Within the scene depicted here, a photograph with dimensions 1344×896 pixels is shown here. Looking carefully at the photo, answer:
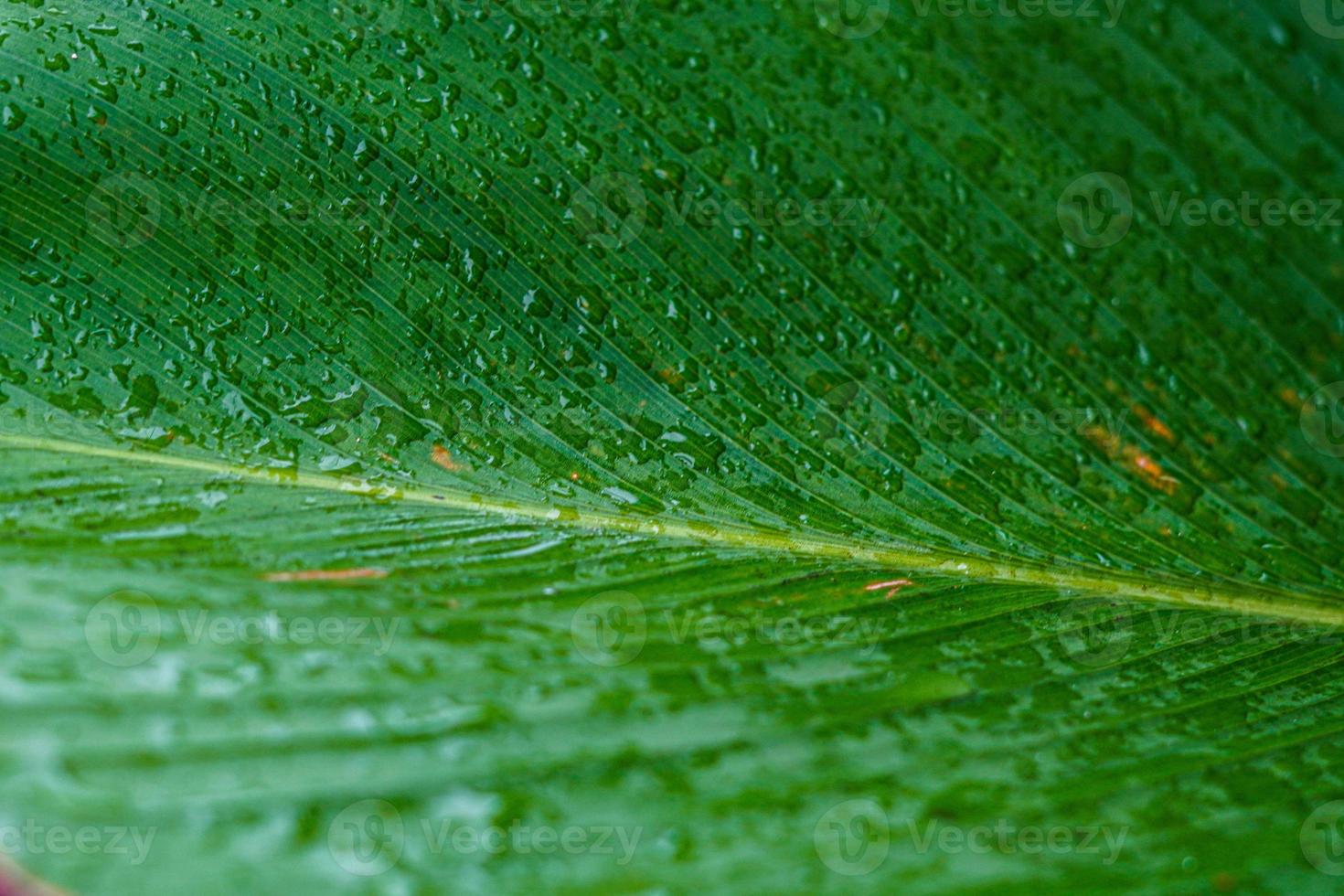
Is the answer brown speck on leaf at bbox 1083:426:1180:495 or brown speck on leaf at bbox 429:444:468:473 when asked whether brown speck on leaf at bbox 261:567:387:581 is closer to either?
brown speck on leaf at bbox 429:444:468:473

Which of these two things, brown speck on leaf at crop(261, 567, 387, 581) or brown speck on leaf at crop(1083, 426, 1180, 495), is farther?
brown speck on leaf at crop(1083, 426, 1180, 495)

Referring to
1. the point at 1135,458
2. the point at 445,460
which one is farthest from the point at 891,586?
the point at 445,460

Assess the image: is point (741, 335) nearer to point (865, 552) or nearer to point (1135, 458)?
point (865, 552)

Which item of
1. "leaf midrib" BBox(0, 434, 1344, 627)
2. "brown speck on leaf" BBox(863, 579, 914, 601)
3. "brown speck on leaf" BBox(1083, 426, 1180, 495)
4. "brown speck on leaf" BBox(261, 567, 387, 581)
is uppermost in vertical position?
"brown speck on leaf" BBox(1083, 426, 1180, 495)

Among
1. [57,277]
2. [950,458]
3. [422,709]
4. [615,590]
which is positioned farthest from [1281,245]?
[57,277]

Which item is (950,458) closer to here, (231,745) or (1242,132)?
(1242,132)

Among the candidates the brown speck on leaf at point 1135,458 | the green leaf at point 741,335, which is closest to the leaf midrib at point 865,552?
the green leaf at point 741,335

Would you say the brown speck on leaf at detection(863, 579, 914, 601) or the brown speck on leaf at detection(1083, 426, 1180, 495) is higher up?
the brown speck on leaf at detection(1083, 426, 1180, 495)

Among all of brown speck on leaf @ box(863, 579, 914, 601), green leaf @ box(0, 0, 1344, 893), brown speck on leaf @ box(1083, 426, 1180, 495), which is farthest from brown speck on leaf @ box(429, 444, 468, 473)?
brown speck on leaf @ box(1083, 426, 1180, 495)
